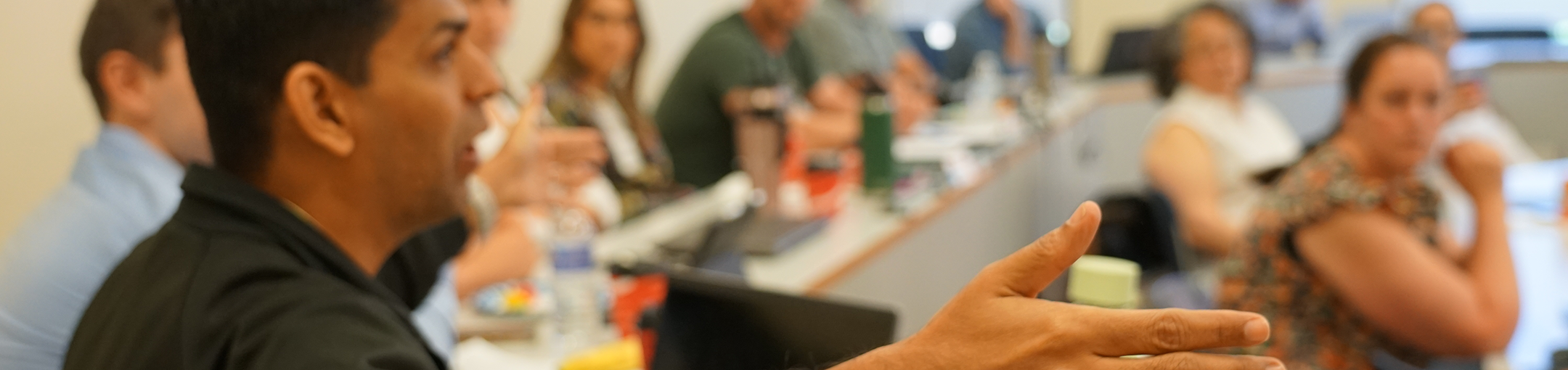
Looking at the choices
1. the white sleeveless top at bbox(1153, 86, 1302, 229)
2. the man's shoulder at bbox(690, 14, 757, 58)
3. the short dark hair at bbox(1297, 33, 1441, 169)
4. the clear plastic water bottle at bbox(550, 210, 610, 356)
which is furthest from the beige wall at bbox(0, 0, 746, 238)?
the white sleeveless top at bbox(1153, 86, 1302, 229)

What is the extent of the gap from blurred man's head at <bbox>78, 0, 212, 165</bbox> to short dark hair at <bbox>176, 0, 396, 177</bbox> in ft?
1.53

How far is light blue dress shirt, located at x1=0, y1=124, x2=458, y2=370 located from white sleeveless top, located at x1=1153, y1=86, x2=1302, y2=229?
2.33 meters

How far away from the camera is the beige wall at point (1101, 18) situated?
25.1 feet

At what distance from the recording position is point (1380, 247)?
5.51ft

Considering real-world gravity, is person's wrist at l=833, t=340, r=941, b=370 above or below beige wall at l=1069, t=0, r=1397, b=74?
above

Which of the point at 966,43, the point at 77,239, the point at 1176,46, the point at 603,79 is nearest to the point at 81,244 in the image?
the point at 77,239

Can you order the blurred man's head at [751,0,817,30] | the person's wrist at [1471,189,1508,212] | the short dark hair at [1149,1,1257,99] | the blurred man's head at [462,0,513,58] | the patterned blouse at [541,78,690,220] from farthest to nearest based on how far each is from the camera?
1. the blurred man's head at [751,0,817,30]
2. the short dark hair at [1149,1,1257,99]
3. the patterned blouse at [541,78,690,220]
4. the person's wrist at [1471,189,1508,212]
5. the blurred man's head at [462,0,513,58]

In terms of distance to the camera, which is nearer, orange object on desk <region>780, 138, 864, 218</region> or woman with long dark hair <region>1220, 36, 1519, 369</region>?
woman with long dark hair <region>1220, 36, 1519, 369</region>

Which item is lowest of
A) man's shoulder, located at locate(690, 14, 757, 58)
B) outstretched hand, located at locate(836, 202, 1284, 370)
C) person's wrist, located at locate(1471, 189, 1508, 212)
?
man's shoulder, located at locate(690, 14, 757, 58)

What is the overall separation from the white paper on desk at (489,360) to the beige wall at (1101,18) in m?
6.70

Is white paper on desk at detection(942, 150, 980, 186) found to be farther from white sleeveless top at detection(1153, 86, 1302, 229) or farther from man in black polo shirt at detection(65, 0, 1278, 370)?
man in black polo shirt at detection(65, 0, 1278, 370)

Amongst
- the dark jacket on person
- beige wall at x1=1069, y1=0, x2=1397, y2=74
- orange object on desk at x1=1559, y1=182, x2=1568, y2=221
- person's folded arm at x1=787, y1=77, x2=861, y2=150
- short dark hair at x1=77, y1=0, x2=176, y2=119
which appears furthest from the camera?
beige wall at x1=1069, y1=0, x2=1397, y2=74

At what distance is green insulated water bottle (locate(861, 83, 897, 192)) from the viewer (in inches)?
96.7

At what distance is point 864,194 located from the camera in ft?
8.27
